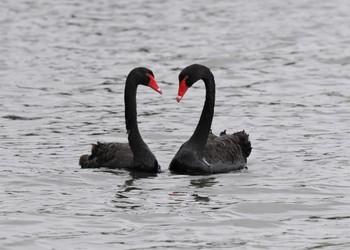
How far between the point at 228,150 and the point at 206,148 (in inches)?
9.6

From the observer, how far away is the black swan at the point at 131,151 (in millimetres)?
11586

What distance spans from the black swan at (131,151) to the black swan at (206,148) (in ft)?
0.98

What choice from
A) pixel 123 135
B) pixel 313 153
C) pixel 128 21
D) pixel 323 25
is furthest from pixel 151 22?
pixel 313 153

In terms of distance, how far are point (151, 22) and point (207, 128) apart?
11144mm

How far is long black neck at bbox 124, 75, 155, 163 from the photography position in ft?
38.1

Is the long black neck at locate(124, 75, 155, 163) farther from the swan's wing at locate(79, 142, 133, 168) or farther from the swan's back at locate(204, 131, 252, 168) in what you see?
the swan's back at locate(204, 131, 252, 168)

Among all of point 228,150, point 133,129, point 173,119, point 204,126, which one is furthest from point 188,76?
point 173,119

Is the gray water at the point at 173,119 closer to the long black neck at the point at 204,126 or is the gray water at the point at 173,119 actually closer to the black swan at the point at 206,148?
the black swan at the point at 206,148

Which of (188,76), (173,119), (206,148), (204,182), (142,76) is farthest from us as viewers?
(173,119)

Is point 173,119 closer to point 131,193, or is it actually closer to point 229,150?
point 229,150

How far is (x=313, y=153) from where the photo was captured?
12.5m

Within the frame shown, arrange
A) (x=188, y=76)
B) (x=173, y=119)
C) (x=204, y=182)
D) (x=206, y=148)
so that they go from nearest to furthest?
1. (x=204, y=182)
2. (x=188, y=76)
3. (x=206, y=148)
4. (x=173, y=119)

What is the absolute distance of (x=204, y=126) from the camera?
11.9 m

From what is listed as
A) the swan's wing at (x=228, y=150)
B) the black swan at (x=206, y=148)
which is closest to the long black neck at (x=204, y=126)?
the black swan at (x=206, y=148)
